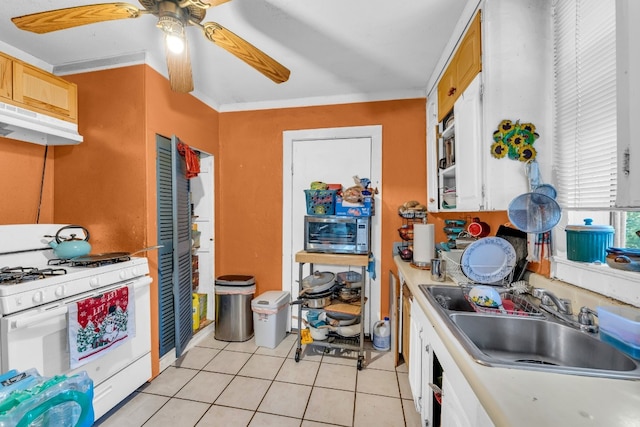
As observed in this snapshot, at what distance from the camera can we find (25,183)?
2062mm

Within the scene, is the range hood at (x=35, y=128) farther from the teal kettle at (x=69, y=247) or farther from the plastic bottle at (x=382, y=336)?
the plastic bottle at (x=382, y=336)

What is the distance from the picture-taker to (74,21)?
4.11ft

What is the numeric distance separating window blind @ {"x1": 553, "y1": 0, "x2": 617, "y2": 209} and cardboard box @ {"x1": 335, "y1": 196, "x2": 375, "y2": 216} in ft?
4.38

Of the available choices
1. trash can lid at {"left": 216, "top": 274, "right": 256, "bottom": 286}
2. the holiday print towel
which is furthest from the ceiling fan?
trash can lid at {"left": 216, "top": 274, "right": 256, "bottom": 286}

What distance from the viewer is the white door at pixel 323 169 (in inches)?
109

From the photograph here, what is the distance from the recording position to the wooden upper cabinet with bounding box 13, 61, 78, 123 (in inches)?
68.4

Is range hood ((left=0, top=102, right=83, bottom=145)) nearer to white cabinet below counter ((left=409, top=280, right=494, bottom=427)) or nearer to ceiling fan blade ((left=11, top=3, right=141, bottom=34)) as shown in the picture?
ceiling fan blade ((left=11, top=3, right=141, bottom=34))

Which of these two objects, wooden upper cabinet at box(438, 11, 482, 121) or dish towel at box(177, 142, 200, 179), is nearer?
wooden upper cabinet at box(438, 11, 482, 121)

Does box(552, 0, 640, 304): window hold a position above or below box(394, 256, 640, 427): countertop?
above

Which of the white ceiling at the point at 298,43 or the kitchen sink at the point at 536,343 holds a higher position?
the white ceiling at the point at 298,43

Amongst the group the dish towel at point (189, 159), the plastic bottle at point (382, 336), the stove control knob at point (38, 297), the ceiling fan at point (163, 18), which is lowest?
the plastic bottle at point (382, 336)

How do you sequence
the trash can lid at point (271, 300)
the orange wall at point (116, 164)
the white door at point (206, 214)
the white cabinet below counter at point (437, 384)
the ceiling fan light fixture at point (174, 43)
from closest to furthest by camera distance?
the white cabinet below counter at point (437, 384) → the ceiling fan light fixture at point (174, 43) → the orange wall at point (116, 164) → the trash can lid at point (271, 300) → the white door at point (206, 214)

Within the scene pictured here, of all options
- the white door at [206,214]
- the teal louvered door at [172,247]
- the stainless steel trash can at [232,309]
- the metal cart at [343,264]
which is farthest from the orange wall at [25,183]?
the metal cart at [343,264]

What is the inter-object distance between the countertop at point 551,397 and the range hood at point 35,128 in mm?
2643
